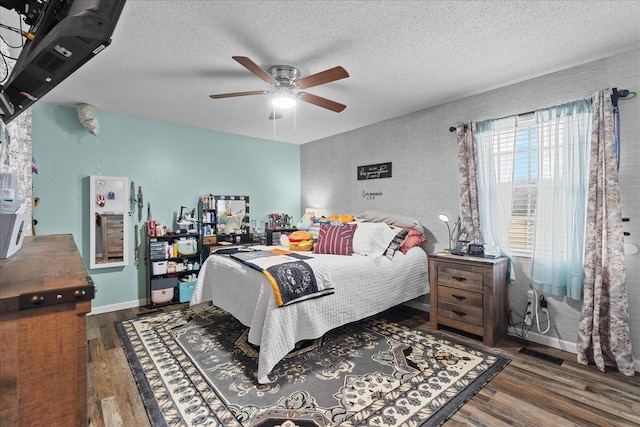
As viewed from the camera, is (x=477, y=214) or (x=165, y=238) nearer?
(x=477, y=214)

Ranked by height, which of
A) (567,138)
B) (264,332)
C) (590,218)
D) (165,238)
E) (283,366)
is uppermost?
(567,138)

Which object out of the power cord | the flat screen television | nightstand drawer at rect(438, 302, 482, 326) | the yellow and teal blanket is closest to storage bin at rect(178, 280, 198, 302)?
the yellow and teal blanket

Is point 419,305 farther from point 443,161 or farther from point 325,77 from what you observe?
point 325,77

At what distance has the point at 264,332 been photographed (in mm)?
2264

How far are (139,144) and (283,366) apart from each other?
3.43 meters

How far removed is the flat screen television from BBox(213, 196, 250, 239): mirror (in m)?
3.23

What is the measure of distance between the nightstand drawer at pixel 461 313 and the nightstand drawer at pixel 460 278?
0.20 metres

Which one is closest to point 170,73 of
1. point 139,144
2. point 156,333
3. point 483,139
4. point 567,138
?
point 139,144

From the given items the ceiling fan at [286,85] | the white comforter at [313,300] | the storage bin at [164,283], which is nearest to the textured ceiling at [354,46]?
the ceiling fan at [286,85]

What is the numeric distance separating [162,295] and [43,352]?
3566mm

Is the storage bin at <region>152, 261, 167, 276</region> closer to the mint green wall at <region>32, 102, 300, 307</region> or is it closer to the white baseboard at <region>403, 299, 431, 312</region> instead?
the mint green wall at <region>32, 102, 300, 307</region>

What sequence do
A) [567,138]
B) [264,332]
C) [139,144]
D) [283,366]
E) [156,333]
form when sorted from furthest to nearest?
[139,144] → [156,333] → [567,138] → [283,366] → [264,332]

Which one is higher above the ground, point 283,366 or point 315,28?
point 315,28

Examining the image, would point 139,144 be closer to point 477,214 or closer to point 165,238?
point 165,238
